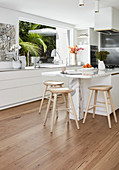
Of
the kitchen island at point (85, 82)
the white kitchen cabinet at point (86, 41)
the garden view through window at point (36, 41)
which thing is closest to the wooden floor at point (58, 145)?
the kitchen island at point (85, 82)

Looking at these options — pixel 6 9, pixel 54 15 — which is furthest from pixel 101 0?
pixel 6 9

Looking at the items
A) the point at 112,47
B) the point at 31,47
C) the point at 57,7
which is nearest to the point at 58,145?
the point at 57,7

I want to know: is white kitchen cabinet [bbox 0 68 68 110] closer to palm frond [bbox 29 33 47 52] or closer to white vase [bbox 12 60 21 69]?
white vase [bbox 12 60 21 69]

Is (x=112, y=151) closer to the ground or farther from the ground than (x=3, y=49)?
closer to the ground

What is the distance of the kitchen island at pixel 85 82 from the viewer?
3426 millimetres

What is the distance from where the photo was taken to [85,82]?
406 cm

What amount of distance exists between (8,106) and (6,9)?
225cm

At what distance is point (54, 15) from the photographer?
546 centimetres

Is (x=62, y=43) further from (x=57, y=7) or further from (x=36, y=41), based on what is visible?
(x=57, y=7)

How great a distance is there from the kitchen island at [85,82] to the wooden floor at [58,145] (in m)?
0.31

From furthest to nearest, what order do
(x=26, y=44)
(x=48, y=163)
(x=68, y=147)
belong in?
(x=26, y=44)
(x=68, y=147)
(x=48, y=163)

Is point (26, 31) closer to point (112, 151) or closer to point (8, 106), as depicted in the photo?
point (8, 106)

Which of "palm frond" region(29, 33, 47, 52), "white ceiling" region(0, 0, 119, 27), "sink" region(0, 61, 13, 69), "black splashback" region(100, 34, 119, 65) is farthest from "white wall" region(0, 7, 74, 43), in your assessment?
"black splashback" region(100, 34, 119, 65)

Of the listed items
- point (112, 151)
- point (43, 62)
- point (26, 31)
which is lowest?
point (112, 151)
